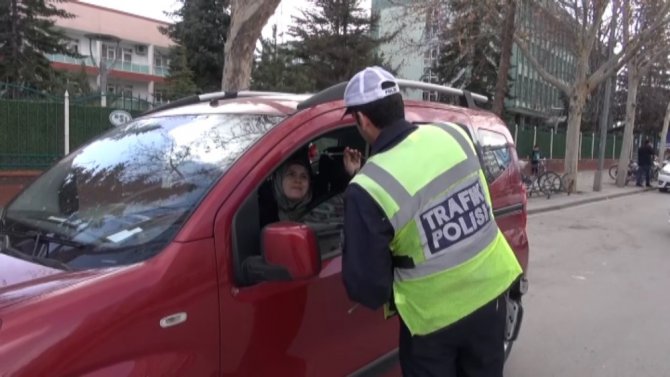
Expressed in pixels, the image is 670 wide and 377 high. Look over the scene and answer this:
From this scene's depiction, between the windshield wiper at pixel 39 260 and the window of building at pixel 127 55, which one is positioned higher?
the window of building at pixel 127 55

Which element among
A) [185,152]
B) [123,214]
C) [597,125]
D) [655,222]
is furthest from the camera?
[597,125]

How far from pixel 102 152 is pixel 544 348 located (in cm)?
385

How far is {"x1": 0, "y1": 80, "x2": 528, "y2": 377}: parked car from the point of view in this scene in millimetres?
1904

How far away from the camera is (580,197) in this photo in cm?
1941

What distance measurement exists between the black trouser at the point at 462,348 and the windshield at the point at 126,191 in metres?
1.01

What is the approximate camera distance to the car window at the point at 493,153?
3.89 meters

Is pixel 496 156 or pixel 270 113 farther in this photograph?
pixel 496 156

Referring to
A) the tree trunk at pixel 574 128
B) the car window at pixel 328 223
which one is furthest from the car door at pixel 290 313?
the tree trunk at pixel 574 128

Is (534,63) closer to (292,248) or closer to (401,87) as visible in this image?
(401,87)

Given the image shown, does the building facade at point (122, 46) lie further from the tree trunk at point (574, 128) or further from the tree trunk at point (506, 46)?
the tree trunk at point (506, 46)

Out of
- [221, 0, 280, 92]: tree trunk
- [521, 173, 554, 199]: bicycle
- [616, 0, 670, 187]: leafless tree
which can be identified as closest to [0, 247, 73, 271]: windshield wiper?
[221, 0, 280, 92]: tree trunk

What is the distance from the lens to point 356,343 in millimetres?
2900

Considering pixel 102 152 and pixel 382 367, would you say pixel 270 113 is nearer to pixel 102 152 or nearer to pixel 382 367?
pixel 102 152

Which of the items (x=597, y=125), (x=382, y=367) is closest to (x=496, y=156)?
(x=382, y=367)
